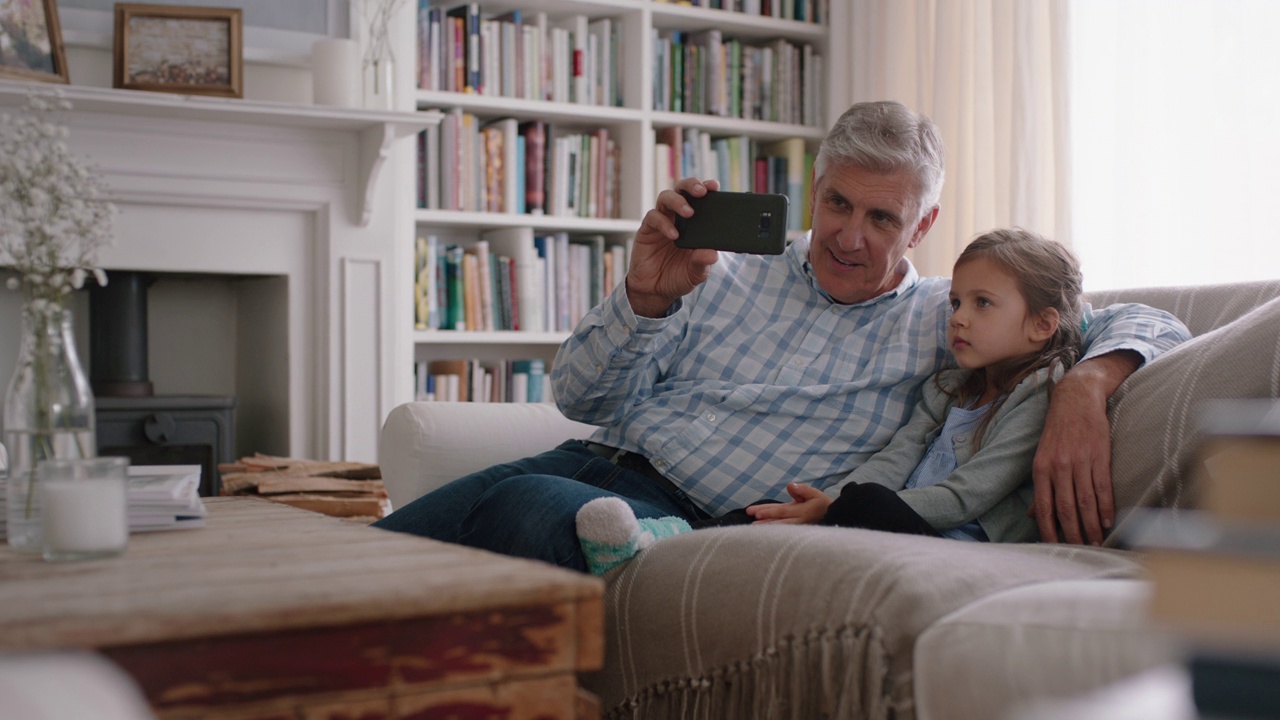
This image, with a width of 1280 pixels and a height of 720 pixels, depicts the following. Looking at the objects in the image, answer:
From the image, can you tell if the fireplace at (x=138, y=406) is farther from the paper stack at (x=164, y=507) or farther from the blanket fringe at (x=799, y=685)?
the blanket fringe at (x=799, y=685)

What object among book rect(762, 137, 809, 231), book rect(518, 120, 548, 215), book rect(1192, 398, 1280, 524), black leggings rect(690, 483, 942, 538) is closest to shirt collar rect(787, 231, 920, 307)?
black leggings rect(690, 483, 942, 538)

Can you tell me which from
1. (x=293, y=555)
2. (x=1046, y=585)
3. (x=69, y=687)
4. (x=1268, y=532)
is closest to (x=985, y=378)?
(x=1046, y=585)

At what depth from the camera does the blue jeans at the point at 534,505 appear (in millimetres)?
1354

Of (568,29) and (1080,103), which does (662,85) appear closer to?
(568,29)

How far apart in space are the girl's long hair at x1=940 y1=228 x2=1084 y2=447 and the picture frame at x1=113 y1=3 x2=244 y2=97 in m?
1.93

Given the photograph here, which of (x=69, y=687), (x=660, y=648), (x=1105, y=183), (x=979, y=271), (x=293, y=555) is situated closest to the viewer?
(x=69, y=687)

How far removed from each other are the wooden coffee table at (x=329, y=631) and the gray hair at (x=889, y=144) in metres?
1.02

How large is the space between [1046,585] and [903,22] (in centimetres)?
263

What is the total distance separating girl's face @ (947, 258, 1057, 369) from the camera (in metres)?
1.54

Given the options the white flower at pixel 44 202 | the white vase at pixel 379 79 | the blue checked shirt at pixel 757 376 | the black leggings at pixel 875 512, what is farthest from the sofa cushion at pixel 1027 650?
the white vase at pixel 379 79

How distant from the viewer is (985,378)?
Answer: 1.62 m

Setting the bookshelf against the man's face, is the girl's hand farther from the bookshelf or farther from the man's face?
the bookshelf

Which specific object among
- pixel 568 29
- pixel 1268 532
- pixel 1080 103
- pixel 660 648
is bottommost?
pixel 660 648

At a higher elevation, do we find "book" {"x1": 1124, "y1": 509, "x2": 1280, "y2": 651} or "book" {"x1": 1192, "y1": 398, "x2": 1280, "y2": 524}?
"book" {"x1": 1192, "y1": 398, "x2": 1280, "y2": 524}
